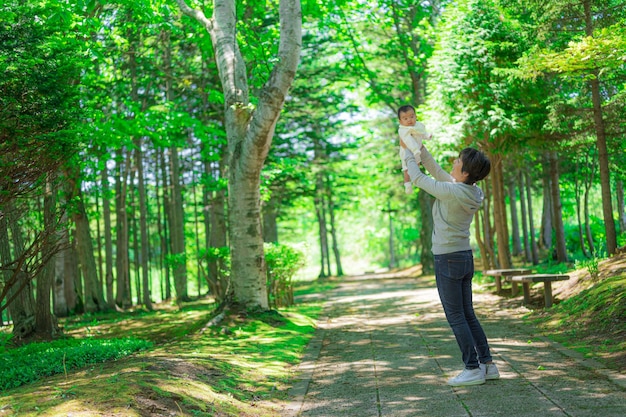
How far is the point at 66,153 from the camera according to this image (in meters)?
7.86

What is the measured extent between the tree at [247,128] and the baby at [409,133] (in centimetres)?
562

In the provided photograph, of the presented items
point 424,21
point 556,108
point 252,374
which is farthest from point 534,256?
point 252,374

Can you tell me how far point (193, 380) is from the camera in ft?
20.0

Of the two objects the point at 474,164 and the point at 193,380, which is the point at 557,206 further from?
the point at 193,380

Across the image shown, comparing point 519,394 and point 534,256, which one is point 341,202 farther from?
point 519,394

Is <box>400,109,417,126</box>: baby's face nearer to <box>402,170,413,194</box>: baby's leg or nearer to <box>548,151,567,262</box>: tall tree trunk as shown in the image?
<box>402,170,413,194</box>: baby's leg

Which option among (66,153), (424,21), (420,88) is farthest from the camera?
(420,88)

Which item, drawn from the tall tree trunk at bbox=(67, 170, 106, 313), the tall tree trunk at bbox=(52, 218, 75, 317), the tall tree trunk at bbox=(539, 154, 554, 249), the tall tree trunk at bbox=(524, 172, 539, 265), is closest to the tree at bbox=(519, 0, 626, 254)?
the tall tree trunk at bbox=(524, 172, 539, 265)

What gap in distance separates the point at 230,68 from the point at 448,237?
7.54m

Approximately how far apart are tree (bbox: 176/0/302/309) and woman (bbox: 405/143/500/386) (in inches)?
230

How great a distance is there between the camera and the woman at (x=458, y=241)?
5574mm

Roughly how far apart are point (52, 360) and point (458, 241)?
5.49 meters

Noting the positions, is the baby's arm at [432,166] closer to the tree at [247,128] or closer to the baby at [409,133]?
the baby at [409,133]

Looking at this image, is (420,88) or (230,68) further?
(420,88)
